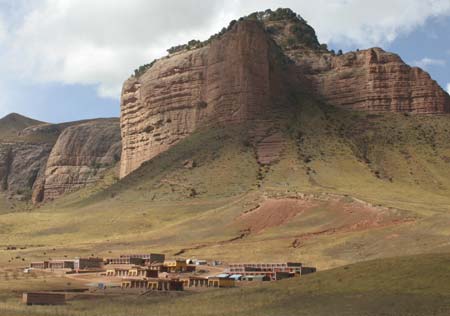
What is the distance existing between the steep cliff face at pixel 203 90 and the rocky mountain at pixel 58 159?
3429 cm

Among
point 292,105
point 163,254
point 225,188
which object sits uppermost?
point 292,105

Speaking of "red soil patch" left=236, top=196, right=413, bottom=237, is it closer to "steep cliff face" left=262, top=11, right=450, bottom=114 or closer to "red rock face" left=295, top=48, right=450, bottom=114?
"red rock face" left=295, top=48, right=450, bottom=114

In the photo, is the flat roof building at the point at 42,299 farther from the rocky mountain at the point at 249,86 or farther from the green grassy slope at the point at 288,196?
the rocky mountain at the point at 249,86

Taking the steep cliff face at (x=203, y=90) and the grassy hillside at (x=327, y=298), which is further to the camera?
the steep cliff face at (x=203, y=90)

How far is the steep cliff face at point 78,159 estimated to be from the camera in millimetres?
166750

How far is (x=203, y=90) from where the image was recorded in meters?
126

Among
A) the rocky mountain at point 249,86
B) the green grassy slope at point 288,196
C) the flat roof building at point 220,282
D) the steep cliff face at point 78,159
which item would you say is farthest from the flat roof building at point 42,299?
the steep cliff face at point 78,159

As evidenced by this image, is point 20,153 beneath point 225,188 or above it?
above

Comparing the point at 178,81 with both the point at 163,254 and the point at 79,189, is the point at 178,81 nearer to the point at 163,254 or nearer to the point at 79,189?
the point at 79,189

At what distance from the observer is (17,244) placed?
93188 millimetres

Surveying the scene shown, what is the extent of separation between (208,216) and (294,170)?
18.1 m

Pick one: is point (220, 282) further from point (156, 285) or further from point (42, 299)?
point (42, 299)

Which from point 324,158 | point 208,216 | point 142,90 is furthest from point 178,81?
point 208,216

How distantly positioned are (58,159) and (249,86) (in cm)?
6615
